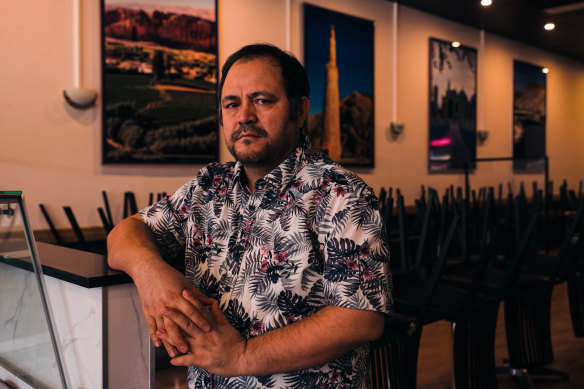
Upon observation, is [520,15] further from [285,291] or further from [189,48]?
[285,291]

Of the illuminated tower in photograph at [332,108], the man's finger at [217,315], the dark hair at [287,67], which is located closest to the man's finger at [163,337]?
the man's finger at [217,315]

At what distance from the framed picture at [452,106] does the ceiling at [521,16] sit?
0.38 meters

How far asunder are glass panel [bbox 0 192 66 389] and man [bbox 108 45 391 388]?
0.21 metres

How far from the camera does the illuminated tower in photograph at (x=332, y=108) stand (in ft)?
16.1

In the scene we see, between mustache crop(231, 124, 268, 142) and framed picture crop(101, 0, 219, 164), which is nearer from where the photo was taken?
mustache crop(231, 124, 268, 142)

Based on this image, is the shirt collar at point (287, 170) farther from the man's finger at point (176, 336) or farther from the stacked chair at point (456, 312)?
the stacked chair at point (456, 312)

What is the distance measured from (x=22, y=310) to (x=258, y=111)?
82 centimetres

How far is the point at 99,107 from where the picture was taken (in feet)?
11.6

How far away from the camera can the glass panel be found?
1228 mm

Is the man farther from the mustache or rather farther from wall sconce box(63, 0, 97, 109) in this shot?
wall sconce box(63, 0, 97, 109)

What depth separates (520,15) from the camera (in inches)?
235

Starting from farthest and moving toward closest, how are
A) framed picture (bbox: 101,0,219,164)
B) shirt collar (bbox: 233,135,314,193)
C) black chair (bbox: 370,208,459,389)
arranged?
framed picture (bbox: 101,0,219,164) < black chair (bbox: 370,208,459,389) < shirt collar (bbox: 233,135,314,193)

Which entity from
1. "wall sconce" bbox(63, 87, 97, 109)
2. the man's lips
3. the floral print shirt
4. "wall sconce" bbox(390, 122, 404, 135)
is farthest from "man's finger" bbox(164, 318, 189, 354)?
"wall sconce" bbox(390, 122, 404, 135)

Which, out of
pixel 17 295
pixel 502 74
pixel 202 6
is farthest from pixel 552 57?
pixel 17 295
